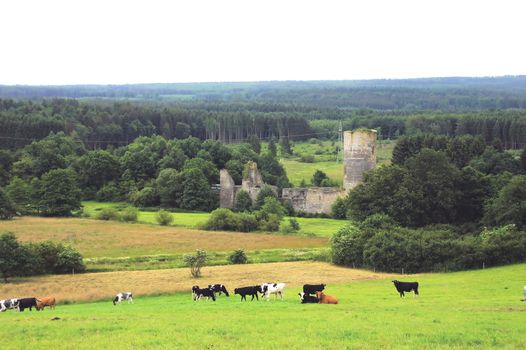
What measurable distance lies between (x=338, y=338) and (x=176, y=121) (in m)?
126

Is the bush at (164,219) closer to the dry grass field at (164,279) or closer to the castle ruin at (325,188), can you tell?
the castle ruin at (325,188)

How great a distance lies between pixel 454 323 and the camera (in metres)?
21.2

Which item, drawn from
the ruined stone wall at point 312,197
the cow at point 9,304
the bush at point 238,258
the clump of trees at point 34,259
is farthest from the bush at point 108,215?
the cow at point 9,304

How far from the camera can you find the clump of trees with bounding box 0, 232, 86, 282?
41.5 metres

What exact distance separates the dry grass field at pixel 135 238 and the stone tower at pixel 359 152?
13.0 metres

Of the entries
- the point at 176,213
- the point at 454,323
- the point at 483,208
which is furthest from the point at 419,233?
the point at 176,213

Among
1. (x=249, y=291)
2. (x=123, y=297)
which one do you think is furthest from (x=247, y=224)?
(x=249, y=291)

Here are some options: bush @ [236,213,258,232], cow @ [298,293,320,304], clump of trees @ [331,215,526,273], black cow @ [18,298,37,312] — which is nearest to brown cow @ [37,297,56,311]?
black cow @ [18,298,37,312]

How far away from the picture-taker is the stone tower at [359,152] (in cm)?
7112

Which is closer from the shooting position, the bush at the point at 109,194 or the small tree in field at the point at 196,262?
the small tree in field at the point at 196,262

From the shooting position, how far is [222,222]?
65.0m

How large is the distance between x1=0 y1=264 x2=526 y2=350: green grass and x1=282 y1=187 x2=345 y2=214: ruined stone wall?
44.5m

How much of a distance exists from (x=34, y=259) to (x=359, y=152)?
1421 inches

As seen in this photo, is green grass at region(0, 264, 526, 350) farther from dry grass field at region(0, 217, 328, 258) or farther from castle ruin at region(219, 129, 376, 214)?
castle ruin at region(219, 129, 376, 214)
